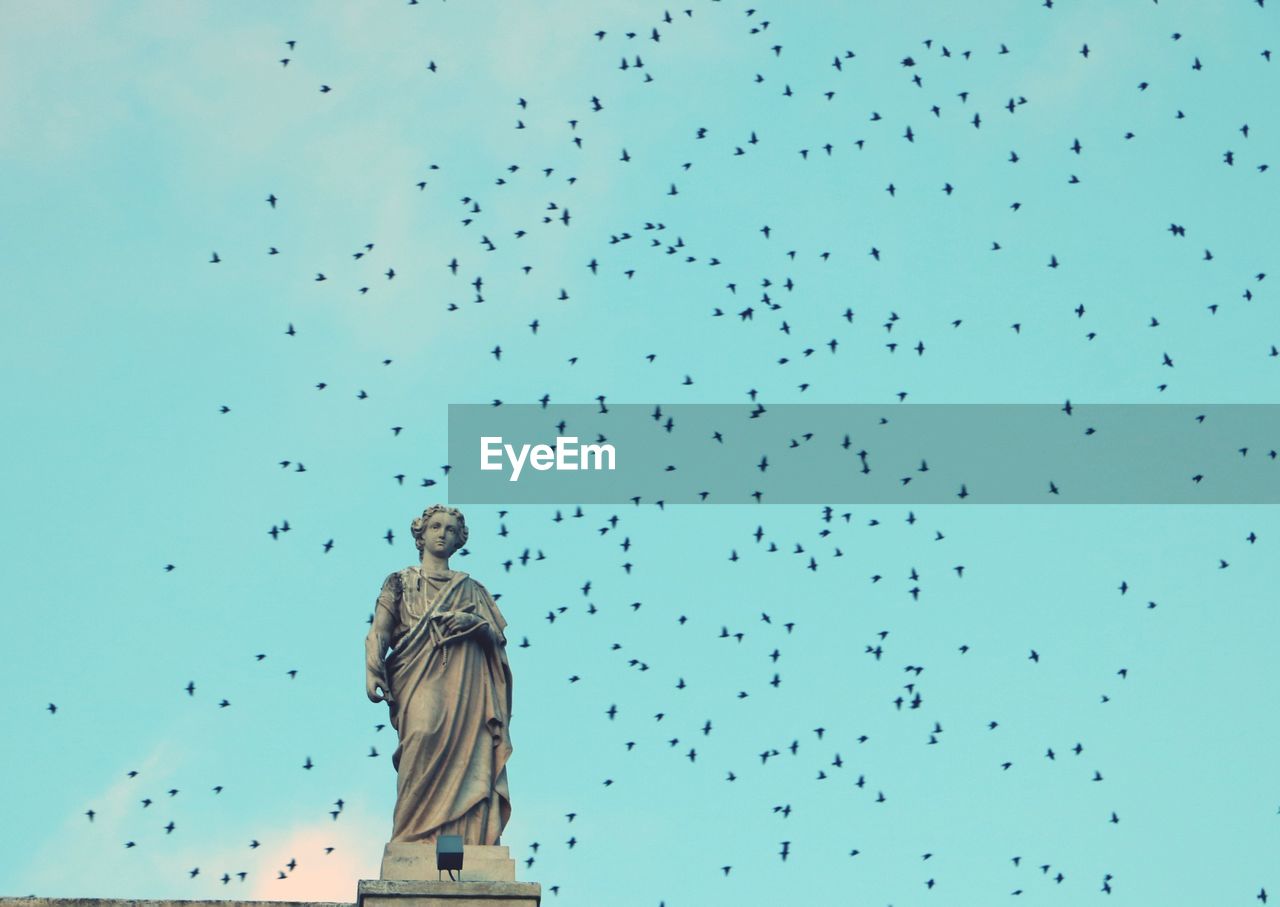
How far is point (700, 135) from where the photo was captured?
53.4m

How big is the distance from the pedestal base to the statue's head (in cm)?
464

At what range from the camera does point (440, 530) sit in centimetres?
3722

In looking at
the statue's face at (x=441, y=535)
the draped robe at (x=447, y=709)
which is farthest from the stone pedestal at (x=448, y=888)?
the statue's face at (x=441, y=535)

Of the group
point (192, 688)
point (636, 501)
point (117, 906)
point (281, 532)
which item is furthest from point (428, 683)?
→ point (636, 501)

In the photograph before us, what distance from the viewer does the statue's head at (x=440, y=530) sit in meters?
37.2

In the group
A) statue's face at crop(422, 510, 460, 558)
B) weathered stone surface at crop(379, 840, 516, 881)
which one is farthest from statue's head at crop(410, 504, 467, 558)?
weathered stone surface at crop(379, 840, 516, 881)

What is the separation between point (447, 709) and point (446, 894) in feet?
8.63

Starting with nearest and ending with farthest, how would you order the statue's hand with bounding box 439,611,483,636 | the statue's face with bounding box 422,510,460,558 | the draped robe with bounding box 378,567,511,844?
the draped robe with bounding box 378,567,511,844, the statue's hand with bounding box 439,611,483,636, the statue's face with bounding box 422,510,460,558

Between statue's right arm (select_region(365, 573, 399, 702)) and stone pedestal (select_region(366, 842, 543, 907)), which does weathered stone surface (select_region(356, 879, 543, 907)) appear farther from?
statue's right arm (select_region(365, 573, 399, 702))

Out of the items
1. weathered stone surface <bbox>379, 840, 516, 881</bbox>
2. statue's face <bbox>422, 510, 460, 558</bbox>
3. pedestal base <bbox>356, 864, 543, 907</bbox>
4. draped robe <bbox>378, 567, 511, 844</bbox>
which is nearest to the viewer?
pedestal base <bbox>356, 864, 543, 907</bbox>

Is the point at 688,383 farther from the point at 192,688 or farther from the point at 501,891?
the point at 501,891

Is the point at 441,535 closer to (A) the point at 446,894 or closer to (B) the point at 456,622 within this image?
A: (B) the point at 456,622

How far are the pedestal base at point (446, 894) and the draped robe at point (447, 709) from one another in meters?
1.18

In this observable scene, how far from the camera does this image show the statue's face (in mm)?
37156
